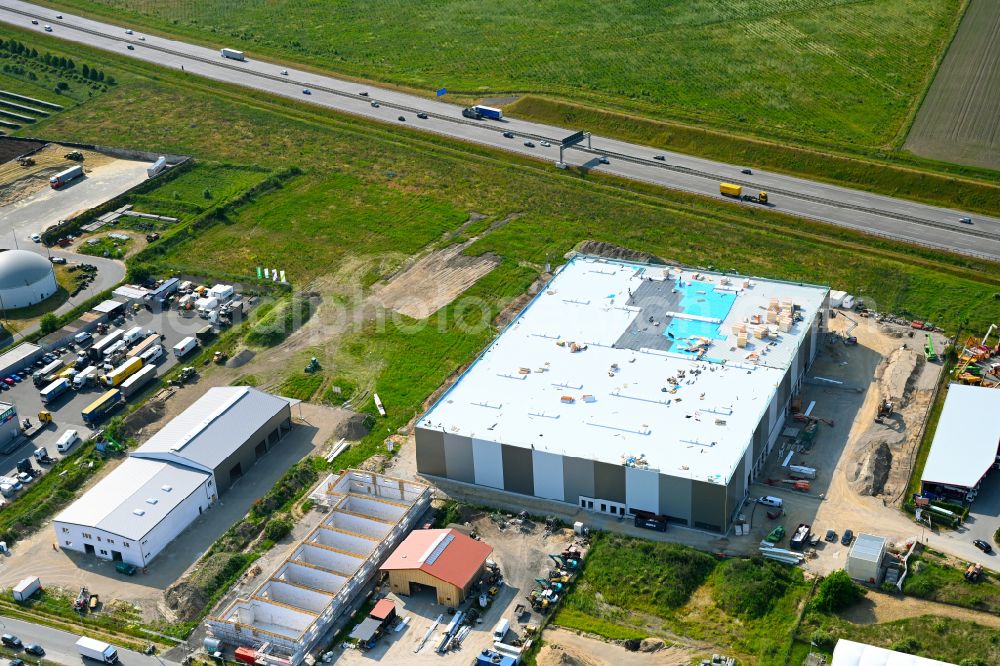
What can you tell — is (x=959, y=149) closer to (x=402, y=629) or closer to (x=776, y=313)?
(x=776, y=313)

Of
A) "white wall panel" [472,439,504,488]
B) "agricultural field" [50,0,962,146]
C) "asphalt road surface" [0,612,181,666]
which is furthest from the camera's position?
"agricultural field" [50,0,962,146]

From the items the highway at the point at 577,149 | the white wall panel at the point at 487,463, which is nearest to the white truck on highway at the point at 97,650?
the white wall panel at the point at 487,463

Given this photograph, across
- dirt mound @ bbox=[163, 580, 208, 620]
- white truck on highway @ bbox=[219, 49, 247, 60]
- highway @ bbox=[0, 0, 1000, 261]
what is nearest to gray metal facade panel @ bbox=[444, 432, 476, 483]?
dirt mound @ bbox=[163, 580, 208, 620]

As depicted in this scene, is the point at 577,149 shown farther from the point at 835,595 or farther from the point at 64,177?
the point at 835,595

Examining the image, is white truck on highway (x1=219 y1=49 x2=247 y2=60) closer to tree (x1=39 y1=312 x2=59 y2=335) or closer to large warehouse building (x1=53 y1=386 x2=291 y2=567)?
tree (x1=39 y1=312 x2=59 y2=335)

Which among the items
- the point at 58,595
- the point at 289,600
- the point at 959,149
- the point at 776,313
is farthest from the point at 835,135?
the point at 58,595

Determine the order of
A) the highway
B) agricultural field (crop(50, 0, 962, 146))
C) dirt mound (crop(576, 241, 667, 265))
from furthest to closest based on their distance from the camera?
agricultural field (crop(50, 0, 962, 146)) → the highway → dirt mound (crop(576, 241, 667, 265))

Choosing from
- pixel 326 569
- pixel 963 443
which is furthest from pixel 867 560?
pixel 326 569
